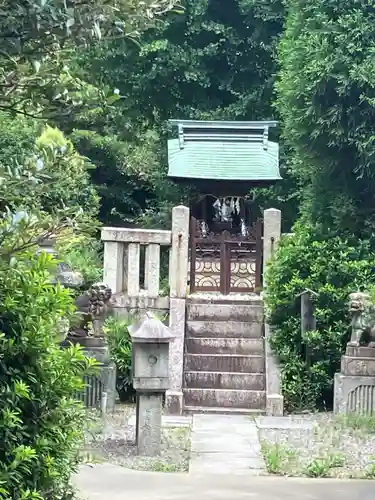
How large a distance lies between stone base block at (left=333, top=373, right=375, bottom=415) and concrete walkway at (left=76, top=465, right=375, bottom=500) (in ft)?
10.3

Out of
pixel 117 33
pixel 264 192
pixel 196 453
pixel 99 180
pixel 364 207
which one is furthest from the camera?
pixel 99 180

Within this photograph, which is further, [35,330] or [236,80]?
[236,80]

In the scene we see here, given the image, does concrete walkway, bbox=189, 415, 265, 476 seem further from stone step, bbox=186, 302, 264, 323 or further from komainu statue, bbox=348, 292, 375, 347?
stone step, bbox=186, 302, 264, 323

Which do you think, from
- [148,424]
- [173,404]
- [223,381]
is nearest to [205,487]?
[148,424]

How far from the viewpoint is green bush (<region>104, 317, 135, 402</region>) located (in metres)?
10.1

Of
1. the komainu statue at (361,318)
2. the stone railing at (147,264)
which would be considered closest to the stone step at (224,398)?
the komainu statue at (361,318)

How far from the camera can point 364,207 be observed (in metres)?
11.0

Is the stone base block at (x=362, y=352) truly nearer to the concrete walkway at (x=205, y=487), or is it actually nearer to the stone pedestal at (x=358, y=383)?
the stone pedestal at (x=358, y=383)

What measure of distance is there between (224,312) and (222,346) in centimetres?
83

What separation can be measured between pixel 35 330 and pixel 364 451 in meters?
4.47

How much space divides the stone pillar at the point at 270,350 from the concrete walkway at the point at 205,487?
3360 millimetres

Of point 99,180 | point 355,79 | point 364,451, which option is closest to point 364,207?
point 355,79

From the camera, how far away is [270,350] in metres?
10.5

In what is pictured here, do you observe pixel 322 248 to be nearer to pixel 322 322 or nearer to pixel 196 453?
pixel 322 322
